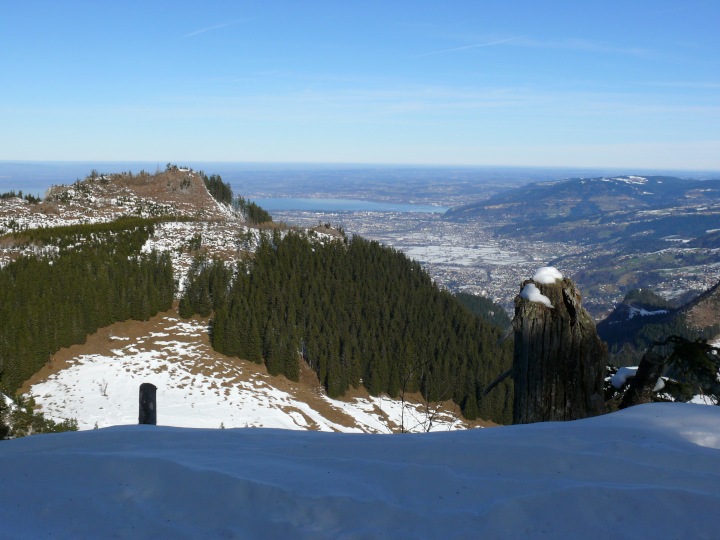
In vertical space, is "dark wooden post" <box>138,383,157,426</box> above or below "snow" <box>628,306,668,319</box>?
above

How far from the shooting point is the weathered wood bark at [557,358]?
20.0ft

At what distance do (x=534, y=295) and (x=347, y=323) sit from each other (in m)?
41.8

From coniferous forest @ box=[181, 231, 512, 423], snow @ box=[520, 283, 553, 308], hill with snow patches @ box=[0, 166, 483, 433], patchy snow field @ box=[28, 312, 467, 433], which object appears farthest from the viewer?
coniferous forest @ box=[181, 231, 512, 423]

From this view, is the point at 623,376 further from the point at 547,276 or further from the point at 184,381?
the point at 184,381

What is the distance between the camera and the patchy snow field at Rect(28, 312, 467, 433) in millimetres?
26312

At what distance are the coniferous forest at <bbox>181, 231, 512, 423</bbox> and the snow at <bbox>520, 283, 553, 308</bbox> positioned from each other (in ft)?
95.8

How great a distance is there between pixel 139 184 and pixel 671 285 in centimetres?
16524

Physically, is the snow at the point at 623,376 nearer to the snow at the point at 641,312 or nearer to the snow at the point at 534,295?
the snow at the point at 534,295

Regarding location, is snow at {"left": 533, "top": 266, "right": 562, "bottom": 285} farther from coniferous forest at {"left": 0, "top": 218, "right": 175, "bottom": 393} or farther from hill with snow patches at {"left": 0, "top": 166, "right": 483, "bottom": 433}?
coniferous forest at {"left": 0, "top": 218, "right": 175, "bottom": 393}

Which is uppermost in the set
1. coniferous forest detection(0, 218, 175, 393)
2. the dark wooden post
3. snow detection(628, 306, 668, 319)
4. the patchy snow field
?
the dark wooden post

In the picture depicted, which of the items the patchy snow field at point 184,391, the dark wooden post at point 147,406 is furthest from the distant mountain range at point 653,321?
the dark wooden post at point 147,406

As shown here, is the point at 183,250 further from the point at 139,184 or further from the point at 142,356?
the point at 139,184

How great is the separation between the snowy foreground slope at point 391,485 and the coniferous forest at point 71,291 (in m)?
26.2

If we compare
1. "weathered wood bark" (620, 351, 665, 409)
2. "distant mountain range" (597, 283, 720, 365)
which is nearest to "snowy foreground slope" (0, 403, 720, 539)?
"weathered wood bark" (620, 351, 665, 409)
